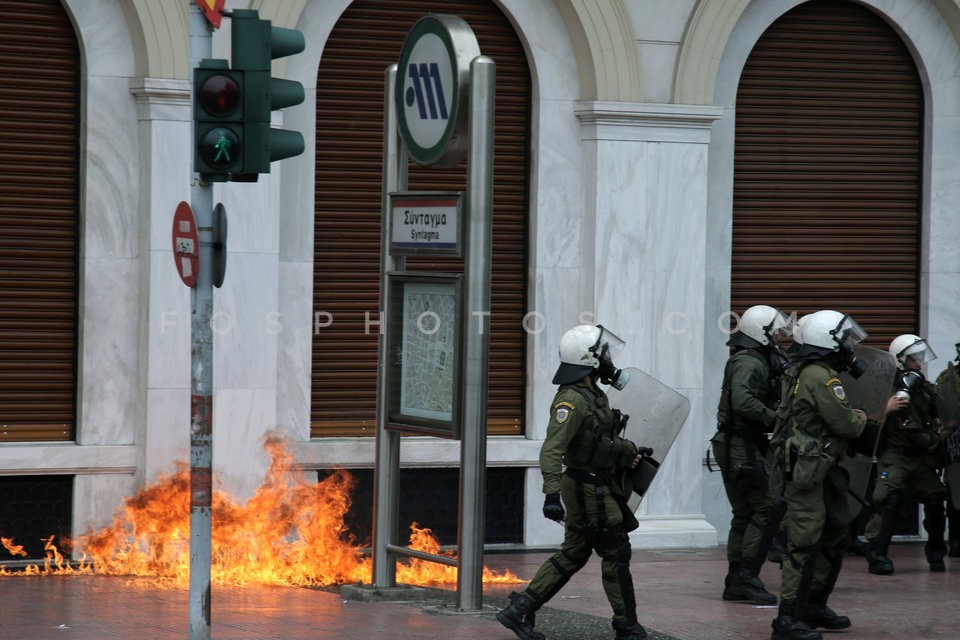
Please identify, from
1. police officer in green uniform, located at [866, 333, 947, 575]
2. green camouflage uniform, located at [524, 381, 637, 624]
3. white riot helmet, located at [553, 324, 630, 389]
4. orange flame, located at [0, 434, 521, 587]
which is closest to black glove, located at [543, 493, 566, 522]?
green camouflage uniform, located at [524, 381, 637, 624]

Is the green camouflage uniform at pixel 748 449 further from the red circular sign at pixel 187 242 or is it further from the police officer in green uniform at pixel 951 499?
the red circular sign at pixel 187 242

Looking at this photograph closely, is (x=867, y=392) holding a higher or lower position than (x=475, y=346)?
lower

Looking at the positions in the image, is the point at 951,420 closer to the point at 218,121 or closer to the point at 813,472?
the point at 813,472

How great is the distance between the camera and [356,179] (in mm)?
12492

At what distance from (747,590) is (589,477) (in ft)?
7.47

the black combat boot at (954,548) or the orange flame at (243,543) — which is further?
the black combat boot at (954,548)

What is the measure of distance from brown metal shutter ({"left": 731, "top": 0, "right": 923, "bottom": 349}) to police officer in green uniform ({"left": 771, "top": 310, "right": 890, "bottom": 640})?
446cm

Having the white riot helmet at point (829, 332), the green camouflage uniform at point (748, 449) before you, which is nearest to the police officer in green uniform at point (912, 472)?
the green camouflage uniform at point (748, 449)

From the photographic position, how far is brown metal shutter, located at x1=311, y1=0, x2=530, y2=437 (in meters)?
12.4

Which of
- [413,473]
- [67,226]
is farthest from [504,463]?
[67,226]

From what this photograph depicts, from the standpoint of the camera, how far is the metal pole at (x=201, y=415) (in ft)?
25.8

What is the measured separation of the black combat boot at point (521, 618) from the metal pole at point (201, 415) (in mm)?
1711

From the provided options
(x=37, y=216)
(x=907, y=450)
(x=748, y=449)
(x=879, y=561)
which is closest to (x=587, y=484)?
(x=748, y=449)

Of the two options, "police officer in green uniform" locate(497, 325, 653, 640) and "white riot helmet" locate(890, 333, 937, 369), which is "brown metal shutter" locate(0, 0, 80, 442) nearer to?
"police officer in green uniform" locate(497, 325, 653, 640)
